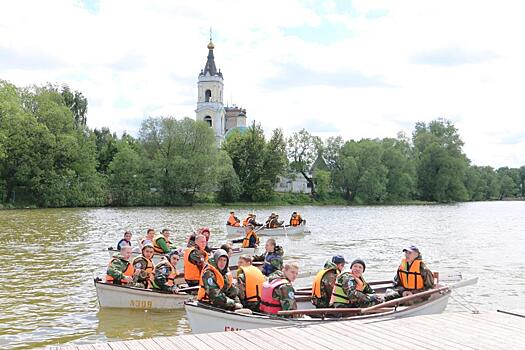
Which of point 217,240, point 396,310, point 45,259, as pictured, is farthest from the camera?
point 217,240

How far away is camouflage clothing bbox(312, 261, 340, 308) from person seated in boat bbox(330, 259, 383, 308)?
0.84ft

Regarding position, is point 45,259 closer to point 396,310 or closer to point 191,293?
point 191,293

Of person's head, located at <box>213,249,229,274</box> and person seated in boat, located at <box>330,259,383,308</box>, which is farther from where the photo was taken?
person's head, located at <box>213,249,229,274</box>

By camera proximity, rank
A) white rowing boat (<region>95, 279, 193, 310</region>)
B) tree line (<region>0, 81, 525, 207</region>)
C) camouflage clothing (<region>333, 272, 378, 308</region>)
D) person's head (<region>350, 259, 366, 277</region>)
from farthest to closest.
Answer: tree line (<region>0, 81, 525, 207</region>)
white rowing boat (<region>95, 279, 193, 310</region>)
person's head (<region>350, 259, 366, 277</region>)
camouflage clothing (<region>333, 272, 378, 308</region>)

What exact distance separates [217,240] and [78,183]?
37205mm

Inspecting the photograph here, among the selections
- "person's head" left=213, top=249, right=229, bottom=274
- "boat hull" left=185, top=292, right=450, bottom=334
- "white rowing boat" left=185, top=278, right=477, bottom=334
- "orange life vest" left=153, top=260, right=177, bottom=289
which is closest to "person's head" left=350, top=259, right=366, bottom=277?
"white rowing boat" left=185, top=278, right=477, bottom=334

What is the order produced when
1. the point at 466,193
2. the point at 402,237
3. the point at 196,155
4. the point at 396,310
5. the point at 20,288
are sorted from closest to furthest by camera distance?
the point at 396,310 < the point at 20,288 < the point at 402,237 < the point at 196,155 < the point at 466,193

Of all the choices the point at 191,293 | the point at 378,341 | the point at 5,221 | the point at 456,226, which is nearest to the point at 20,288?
the point at 191,293

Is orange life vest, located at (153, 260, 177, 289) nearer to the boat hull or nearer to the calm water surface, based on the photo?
the calm water surface

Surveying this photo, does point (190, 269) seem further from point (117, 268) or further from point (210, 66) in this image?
point (210, 66)

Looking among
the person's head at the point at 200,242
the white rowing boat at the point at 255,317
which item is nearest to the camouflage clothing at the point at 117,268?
the person's head at the point at 200,242

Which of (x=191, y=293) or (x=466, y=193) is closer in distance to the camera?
(x=191, y=293)

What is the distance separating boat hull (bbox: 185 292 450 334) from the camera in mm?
8727

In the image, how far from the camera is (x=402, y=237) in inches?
1307
